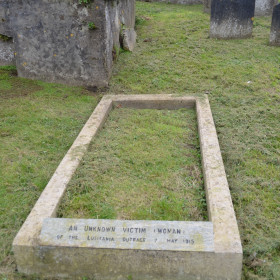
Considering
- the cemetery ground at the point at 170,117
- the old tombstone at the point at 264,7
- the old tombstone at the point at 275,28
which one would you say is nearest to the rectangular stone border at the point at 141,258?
the cemetery ground at the point at 170,117

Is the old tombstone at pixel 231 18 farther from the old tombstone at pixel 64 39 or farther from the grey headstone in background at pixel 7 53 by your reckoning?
the grey headstone in background at pixel 7 53

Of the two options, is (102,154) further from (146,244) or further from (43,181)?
(146,244)

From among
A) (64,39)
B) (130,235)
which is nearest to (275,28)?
(64,39)

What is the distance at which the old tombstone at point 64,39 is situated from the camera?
5.21 metres

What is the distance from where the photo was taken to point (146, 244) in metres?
2.23

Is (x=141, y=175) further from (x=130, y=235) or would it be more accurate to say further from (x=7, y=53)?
(x=7, y=53)

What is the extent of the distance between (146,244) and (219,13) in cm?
625

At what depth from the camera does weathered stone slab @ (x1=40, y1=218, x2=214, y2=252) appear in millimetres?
2217

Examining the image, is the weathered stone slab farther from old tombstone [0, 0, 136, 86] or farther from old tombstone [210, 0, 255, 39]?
old tombstone [210, 0, 255, 39]

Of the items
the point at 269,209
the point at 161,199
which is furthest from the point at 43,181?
the point at 269,209

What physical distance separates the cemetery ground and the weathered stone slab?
431 millimetres

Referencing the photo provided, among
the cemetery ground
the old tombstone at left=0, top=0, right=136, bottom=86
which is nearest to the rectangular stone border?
the cemetery ground

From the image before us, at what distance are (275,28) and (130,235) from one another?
6.20m

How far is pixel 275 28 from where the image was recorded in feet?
22.7
